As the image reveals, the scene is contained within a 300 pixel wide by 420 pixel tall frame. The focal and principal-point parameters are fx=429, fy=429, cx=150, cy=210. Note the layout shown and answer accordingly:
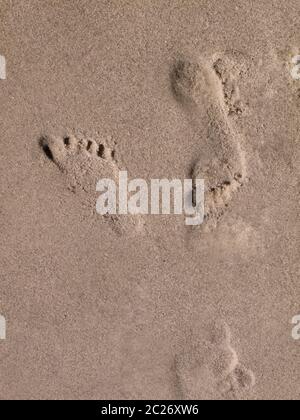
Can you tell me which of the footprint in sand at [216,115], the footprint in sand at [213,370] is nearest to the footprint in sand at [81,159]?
the footprint in sand at [216,115]

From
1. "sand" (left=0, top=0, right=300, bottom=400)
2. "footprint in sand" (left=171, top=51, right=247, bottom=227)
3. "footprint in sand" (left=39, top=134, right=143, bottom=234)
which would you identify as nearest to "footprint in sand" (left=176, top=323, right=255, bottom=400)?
"sand" (left=0, top=0, right=300, bottom=400)

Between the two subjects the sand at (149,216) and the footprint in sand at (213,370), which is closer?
the sand at (149,216)

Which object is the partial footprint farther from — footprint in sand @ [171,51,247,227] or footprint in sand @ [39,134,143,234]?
footprint in sand @ [171,51,247,227]

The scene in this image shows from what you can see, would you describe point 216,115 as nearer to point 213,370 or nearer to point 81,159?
point 81,159

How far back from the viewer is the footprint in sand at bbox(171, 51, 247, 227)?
2477 millimetres

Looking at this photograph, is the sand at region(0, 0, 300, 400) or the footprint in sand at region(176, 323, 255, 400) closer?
the sand at region(0, 0, 300, 400)

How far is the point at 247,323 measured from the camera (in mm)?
2605

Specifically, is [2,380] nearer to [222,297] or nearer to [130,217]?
[130,217]

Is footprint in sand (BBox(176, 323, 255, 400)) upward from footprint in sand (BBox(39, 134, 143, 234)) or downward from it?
downward

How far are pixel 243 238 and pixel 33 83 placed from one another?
1.53 meters

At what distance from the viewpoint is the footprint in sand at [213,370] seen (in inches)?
103

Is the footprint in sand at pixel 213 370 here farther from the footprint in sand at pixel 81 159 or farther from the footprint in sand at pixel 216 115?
the footprint in sand at pixel 81 159

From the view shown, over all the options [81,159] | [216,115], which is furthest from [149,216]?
[216,115]

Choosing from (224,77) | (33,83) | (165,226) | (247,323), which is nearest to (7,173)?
(33,83)
